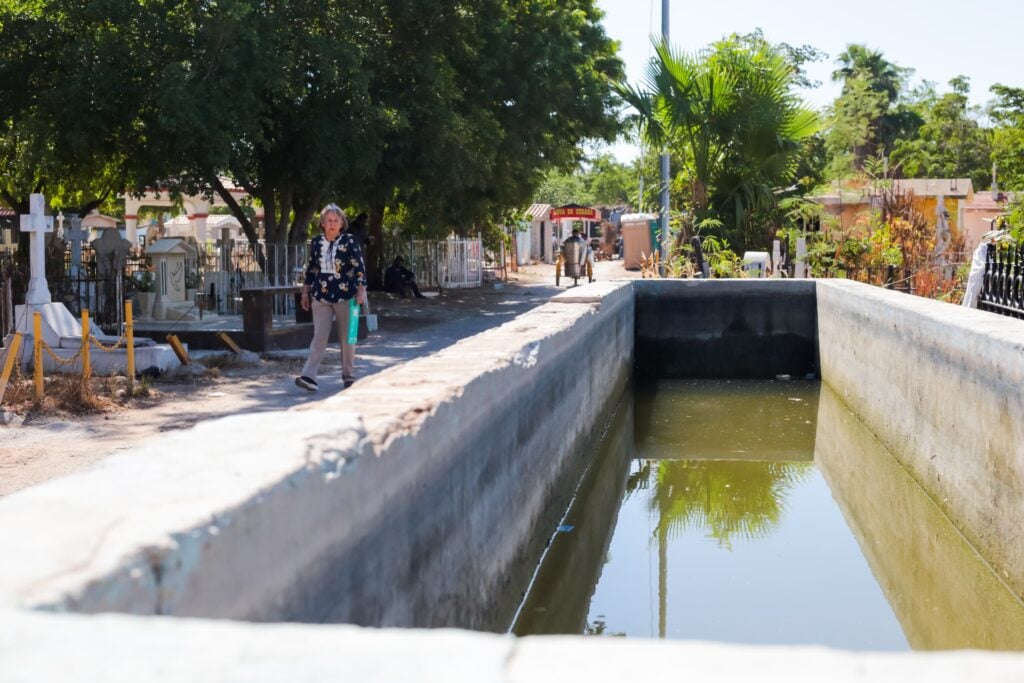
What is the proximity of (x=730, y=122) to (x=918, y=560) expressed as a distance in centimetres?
1354

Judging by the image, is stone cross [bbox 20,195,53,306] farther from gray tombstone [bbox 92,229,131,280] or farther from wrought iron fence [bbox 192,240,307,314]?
wrought iron fence [bbox 192,240,307,314]

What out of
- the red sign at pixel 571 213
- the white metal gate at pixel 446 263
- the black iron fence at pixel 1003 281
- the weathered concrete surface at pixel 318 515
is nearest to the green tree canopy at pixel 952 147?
the red sign at pixel 571 213

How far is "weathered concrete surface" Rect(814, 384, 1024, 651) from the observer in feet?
21.0

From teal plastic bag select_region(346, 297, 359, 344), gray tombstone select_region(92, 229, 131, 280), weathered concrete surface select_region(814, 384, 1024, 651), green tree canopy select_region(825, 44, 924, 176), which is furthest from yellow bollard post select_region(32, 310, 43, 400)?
green tree canopy select_region(825, 44, 924, 176)

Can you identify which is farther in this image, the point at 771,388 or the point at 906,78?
the point at 906,78

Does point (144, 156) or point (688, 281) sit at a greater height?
point (144, 156)

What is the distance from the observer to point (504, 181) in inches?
1046

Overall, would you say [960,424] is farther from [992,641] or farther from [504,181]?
[504,181]

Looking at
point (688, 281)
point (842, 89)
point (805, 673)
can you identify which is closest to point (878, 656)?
point (805, 673)

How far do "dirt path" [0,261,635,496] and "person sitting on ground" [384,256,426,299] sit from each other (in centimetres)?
647

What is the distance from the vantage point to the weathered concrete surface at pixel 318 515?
239cm

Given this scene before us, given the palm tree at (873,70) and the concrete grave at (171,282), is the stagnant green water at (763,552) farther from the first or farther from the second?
the palm tree at (873,70)

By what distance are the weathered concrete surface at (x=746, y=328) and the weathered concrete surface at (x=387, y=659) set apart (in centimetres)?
1455

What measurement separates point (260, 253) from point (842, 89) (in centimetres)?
7257
